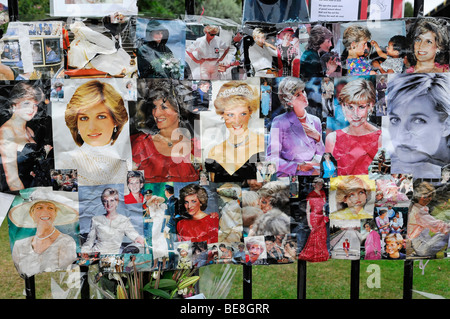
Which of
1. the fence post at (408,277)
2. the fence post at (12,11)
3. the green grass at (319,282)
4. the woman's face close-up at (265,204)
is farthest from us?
the green grass at (319,282)

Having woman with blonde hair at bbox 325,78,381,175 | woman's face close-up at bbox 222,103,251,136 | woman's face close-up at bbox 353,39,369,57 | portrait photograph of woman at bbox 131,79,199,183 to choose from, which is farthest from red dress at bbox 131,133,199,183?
woman's face close-up at bbox 353,39,369,57

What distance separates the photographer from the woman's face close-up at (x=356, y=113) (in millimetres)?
1605

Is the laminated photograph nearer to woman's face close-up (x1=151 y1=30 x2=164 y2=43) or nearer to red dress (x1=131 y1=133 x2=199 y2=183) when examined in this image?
woman's face close-up (x1=151 y1=30 x2=164 y2=43)

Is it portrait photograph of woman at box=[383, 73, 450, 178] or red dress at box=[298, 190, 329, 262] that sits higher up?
portrait photograph of woman at box=[383, 73, 450, 178]

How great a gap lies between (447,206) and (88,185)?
1.50 meters

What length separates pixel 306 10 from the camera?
Answer: 5.27 ft

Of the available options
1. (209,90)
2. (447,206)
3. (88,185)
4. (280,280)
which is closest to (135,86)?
(209,90)

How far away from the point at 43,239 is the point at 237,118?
928mm

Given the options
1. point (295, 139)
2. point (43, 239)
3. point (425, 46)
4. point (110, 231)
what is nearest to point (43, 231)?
point (43, 239)

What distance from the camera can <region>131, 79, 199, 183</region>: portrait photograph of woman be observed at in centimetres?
156

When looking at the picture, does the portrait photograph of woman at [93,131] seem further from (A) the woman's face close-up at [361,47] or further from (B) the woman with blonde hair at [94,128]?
(A) the woman's face close-up at [361,47]

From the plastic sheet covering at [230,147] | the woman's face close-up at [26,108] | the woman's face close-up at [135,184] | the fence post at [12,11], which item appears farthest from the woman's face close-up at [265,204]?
the fence post at [12,11]

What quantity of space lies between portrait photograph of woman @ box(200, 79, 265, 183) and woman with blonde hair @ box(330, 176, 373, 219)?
36 centimetres
